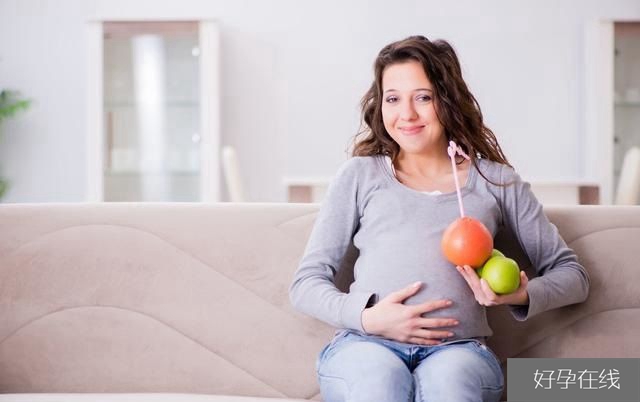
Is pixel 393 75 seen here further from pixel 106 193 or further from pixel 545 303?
pixel 106 193

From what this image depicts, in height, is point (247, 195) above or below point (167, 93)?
Result: below

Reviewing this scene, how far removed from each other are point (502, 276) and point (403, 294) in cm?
18

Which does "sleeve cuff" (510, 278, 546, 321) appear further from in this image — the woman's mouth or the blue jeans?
the woman's mouth

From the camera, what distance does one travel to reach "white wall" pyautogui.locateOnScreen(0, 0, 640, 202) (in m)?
5.39

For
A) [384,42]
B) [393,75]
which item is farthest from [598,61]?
[393,75]

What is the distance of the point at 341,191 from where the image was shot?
64.7 inches

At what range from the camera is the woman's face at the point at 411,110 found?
1.64 meters

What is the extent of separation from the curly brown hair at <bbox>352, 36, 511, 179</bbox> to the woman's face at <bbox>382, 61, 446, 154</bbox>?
14 millimetres

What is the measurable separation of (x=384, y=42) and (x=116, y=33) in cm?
171

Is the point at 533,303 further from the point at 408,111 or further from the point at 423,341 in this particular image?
the point at 408,111

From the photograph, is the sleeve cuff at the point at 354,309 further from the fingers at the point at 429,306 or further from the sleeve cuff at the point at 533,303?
the sleeve cuff at the point at 533,303

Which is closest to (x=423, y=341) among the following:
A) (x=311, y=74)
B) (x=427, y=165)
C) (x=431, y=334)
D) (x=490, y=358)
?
(x=431, y=334)

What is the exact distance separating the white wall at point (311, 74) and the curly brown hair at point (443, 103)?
362 centimetres

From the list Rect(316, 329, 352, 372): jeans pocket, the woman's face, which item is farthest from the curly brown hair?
Rect(316, 329, 352, 372): jeans pocket
